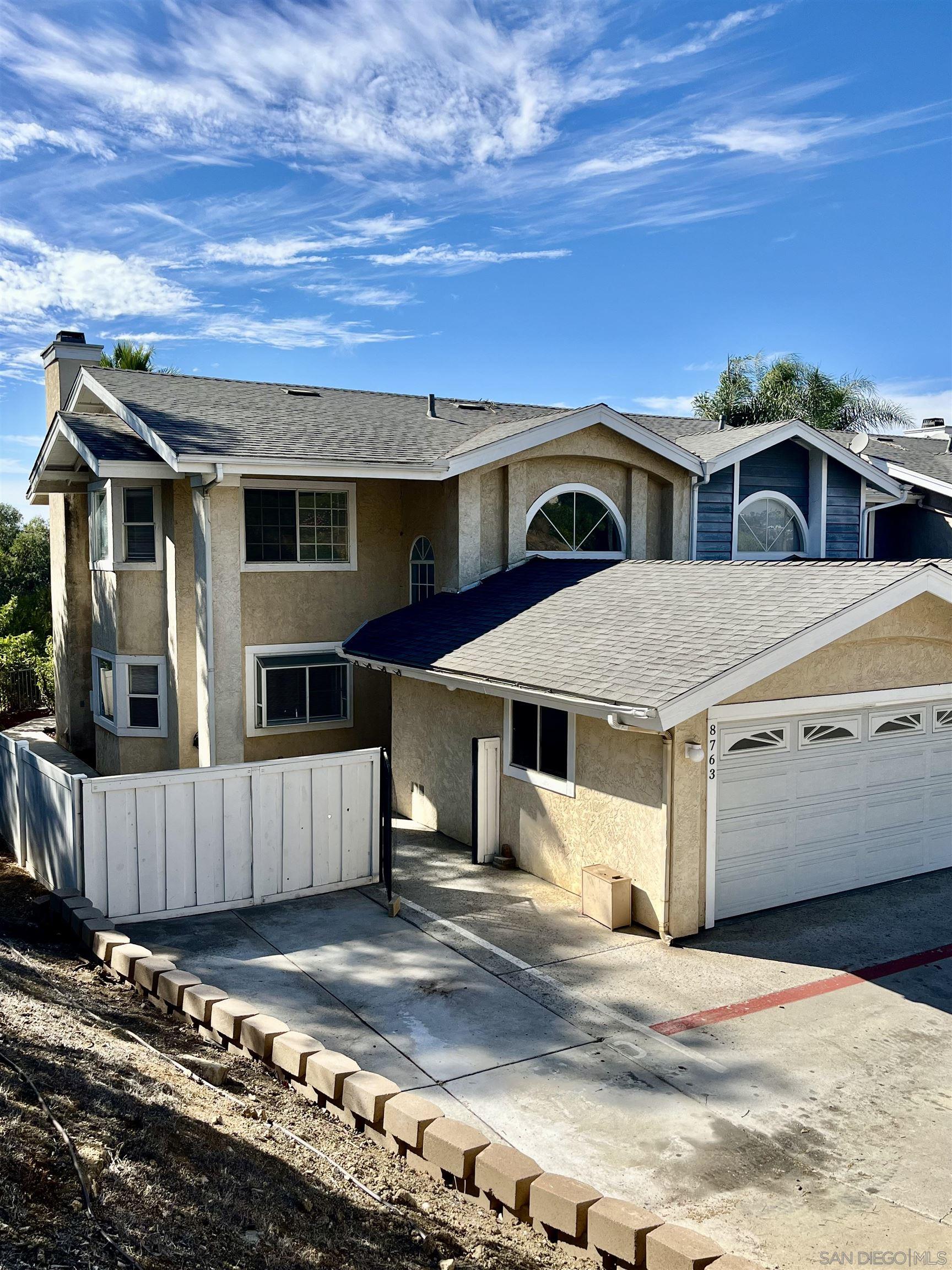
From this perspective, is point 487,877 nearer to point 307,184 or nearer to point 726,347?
point 307,184

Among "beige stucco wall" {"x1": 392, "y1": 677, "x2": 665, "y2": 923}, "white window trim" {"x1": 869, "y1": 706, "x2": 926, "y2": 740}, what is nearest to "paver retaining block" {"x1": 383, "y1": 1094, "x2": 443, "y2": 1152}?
"beige stucco wall" {"x1": 392, "y1": 677, "x2": 665, "y2": 923}

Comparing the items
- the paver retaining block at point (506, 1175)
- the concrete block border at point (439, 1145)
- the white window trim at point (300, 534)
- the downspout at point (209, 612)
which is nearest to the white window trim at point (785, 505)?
the white window trim at point (300, 534)

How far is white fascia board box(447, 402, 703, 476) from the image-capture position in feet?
47.5

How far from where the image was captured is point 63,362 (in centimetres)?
1925

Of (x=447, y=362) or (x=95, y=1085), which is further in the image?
(x=447, y=362)

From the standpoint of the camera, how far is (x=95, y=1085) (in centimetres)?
554

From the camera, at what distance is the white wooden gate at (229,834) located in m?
9.68

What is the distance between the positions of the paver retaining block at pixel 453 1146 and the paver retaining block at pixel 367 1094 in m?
0.42

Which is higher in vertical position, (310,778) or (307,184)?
(307,184)

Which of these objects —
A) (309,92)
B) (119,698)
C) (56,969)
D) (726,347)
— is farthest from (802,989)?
(726,347)

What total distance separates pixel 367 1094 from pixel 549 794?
564 centimetres

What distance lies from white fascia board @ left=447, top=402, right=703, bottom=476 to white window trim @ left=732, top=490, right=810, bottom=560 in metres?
1.54

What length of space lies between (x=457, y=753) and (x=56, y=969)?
6.17 metres
